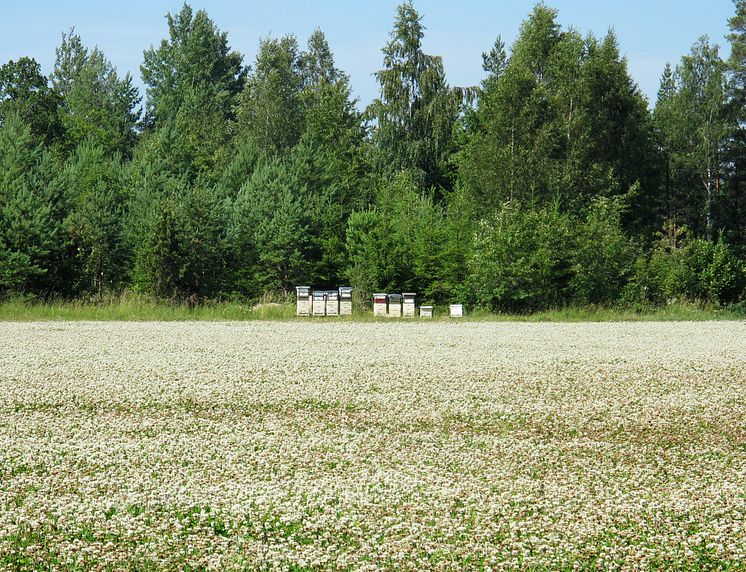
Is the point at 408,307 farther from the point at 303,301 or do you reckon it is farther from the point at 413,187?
the point at 413,187

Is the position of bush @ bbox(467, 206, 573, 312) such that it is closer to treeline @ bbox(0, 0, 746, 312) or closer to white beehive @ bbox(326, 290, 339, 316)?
treeline @ bbox(0, 0, 746, 312)

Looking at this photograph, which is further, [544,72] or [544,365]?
[544,72]

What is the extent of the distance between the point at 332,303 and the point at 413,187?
63.6 feet

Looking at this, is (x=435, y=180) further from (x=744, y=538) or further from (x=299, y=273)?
(x=744, y=538)

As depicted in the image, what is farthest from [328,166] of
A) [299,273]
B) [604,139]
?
[604,139]

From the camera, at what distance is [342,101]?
56.6 metres

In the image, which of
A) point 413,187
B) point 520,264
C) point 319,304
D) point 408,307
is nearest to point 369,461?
point 319,304

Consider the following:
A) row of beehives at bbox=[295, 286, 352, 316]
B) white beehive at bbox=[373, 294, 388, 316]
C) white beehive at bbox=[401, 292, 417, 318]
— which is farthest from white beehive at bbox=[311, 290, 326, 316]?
white beehive at bbox=[401, 292, 417, 318]

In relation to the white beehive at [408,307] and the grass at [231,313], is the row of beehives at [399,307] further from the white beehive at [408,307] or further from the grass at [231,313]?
the grass at [231,313]

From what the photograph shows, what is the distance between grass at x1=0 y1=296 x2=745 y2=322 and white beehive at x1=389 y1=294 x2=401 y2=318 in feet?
2.97

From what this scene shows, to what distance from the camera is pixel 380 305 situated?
34.0 metres

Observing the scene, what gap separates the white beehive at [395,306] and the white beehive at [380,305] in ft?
0.83

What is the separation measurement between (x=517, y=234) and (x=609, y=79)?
2062cm

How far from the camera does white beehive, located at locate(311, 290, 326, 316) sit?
33438 millimetres
